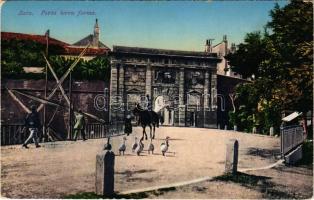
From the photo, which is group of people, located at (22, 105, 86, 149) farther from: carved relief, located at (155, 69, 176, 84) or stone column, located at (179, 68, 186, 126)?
stone column, located at (179, 68, 186, 126)

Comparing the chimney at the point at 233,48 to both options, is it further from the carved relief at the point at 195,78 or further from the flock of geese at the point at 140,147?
the flock of geese at the point at 140,147

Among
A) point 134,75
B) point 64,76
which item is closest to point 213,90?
point 134,75

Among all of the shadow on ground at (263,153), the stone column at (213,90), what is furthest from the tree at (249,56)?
the shadow on ground at (263,153)

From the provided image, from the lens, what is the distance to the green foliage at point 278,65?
1107cm

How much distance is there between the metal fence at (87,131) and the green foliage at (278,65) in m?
3.52

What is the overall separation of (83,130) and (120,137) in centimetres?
145

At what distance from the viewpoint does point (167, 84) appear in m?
12.5

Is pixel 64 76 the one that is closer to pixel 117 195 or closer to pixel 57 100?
pixel 57 100

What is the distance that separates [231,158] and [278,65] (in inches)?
129

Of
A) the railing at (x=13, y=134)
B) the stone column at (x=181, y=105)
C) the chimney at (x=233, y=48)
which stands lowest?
the railing at (x=13, y=134)

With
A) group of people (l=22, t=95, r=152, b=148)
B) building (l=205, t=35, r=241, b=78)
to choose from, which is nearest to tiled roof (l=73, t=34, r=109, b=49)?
group of people (l=22, t=95, r=152, b=148)

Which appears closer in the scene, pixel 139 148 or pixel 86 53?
pixel 139 148

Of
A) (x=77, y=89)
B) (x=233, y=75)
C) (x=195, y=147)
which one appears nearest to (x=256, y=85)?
(x=233, y=75)

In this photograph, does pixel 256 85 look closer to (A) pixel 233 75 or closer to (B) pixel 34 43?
(A) pixel 233 75
